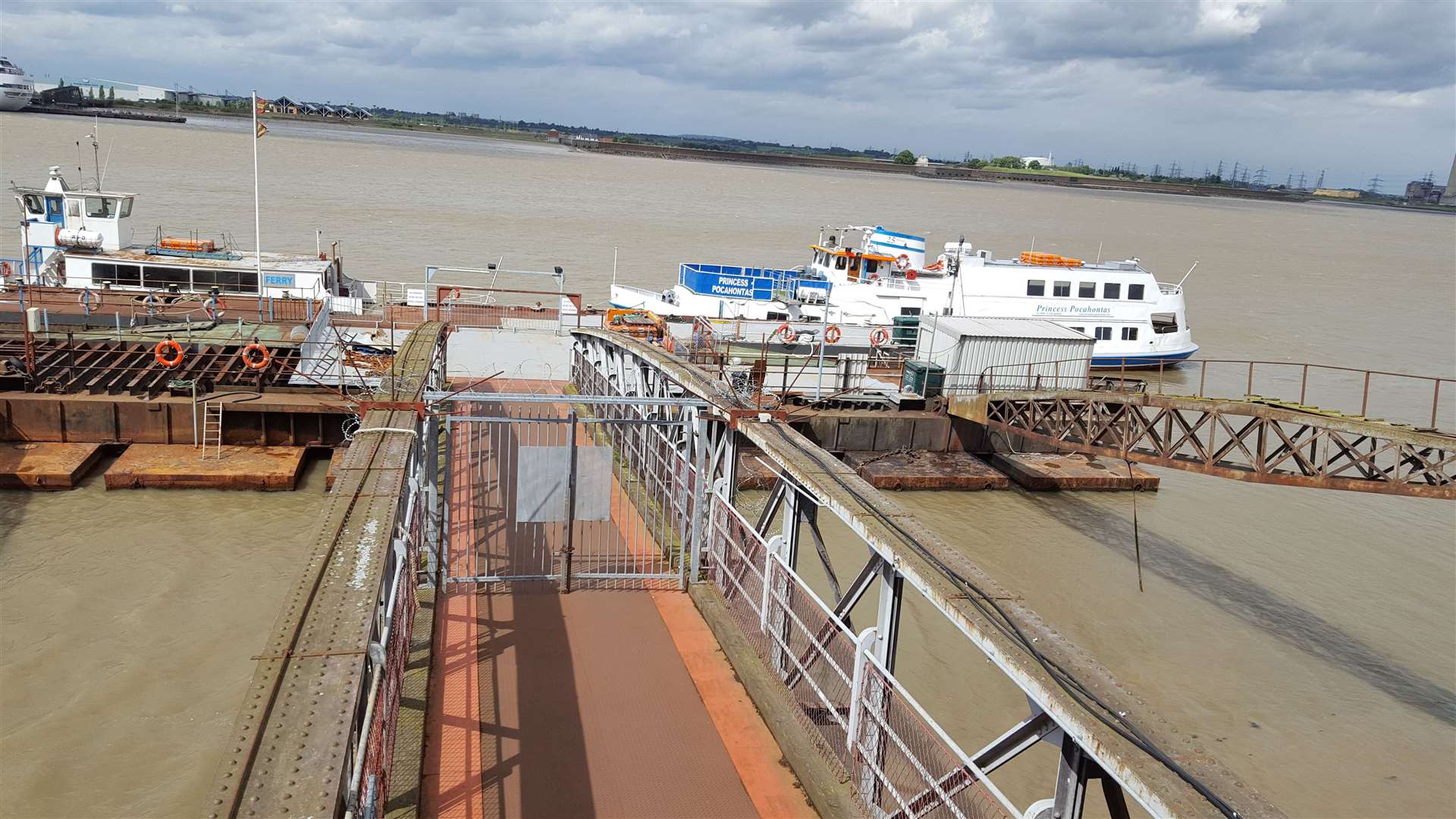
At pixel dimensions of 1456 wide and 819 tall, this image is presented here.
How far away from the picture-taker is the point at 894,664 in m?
6.18

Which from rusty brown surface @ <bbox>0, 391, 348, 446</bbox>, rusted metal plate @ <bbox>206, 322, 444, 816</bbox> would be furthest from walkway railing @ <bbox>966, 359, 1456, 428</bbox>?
rusted metal plate @ <bbox>206, 322, 444, 816</bbox>

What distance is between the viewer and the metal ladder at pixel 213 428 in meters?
18.7

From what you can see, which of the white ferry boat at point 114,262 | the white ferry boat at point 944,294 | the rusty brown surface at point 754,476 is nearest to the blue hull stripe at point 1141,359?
the white ferry boat at point 944,294

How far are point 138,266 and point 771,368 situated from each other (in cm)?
1813

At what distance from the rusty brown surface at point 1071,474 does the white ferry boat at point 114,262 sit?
63.8 ft

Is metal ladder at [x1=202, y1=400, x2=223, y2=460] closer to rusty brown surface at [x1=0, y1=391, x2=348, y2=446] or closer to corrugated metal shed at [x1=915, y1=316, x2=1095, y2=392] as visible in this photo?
rusty brown surface at [x1=0, y1=391, x2=348, y2=446]

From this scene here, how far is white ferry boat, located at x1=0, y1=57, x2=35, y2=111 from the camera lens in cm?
15412

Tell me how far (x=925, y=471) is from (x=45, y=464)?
17.0 meters

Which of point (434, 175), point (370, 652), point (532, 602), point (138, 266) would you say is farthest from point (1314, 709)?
point (434, 175)

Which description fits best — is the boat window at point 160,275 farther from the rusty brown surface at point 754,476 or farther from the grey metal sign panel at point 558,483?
the grey metal sign panel at point 558,483

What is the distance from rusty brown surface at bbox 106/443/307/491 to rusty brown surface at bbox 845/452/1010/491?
1135 centimetres

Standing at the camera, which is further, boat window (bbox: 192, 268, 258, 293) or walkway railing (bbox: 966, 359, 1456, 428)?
walkway railing (bbox: 966, 359, 1456, 428)

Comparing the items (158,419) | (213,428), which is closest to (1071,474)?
(213,428)

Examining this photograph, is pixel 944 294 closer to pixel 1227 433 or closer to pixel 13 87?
pixel 1227 433
